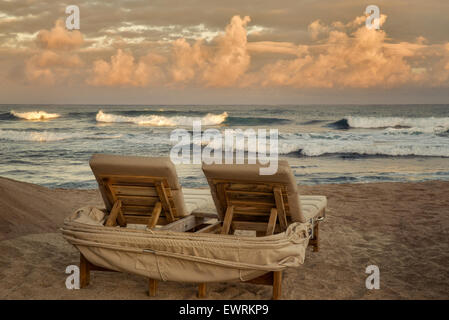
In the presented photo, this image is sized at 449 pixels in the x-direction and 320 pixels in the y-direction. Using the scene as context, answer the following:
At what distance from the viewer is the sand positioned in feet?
10.9

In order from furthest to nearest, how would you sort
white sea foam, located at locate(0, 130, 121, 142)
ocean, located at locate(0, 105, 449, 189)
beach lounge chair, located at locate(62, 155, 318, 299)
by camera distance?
white sea foam, located at locate(0, 130, 121, 142) < ocean, located at locate(0, 105, 449, 189) < beach lounge chair, located at locate(62, 155, 318, 299)

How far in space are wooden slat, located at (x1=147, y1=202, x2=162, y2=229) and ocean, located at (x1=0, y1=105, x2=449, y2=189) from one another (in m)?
6.19

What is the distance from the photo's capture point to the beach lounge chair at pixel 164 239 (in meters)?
2.98

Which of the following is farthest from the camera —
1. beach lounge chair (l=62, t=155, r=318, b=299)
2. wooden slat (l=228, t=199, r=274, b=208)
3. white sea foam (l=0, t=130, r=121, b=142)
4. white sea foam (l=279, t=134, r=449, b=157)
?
white sea foam (l=0, t=130, r=121, b=142)

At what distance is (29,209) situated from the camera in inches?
211

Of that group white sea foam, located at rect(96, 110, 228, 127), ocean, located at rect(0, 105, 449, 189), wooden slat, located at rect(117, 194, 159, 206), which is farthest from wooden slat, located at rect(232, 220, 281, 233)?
white sea foam, located at rect(96, 110, 228, 127)

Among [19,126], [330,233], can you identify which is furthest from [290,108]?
[330,233]

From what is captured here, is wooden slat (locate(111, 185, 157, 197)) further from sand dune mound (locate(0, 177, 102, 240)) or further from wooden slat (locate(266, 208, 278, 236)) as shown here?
sand dune mound (locate(0, 177, 102, 240))

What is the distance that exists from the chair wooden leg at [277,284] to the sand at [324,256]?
12cm

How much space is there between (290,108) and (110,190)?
2755cm

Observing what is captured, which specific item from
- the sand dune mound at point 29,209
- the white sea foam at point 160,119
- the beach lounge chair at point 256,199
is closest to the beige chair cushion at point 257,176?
the beach lounge chair at point 256,199

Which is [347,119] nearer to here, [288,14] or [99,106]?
[288,14]

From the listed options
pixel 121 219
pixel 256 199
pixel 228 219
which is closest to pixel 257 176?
pixel 256 199

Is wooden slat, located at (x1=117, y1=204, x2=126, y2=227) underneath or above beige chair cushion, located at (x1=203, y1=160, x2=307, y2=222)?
underneath
